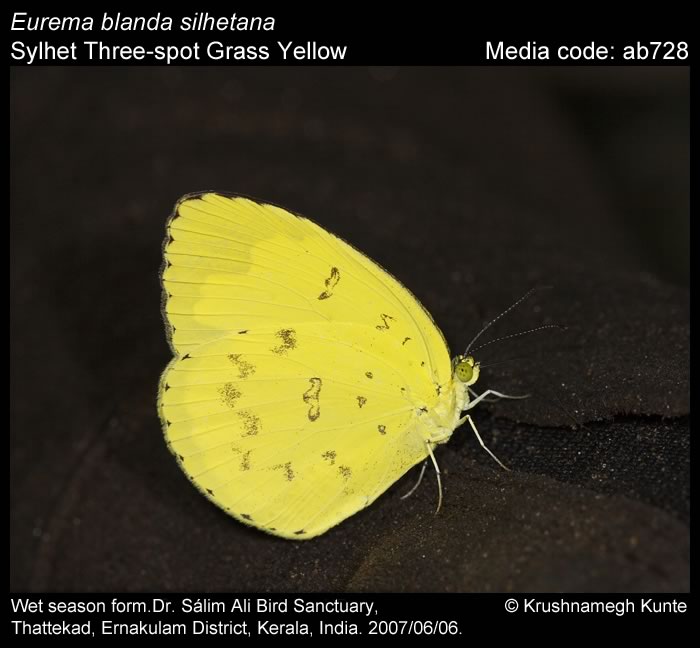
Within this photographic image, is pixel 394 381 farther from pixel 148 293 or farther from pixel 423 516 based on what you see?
pixel 148 293

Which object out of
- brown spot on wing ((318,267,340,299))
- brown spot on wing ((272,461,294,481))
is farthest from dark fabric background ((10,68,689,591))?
brown spot on wing ((318,267,340,299))

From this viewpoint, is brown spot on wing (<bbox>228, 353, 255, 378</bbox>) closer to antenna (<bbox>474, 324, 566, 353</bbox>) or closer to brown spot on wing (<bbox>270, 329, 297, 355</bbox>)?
brown spot on wing (<bbox>270, 329, 297, 355</bbox>)

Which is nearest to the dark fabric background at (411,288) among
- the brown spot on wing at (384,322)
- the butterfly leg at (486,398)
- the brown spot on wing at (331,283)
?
the butterfly leg at (486,398)

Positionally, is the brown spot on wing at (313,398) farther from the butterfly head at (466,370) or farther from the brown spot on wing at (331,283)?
the butterfly head at (466,370)

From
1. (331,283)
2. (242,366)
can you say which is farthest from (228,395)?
(331,283)

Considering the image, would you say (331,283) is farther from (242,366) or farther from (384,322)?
(242,366)

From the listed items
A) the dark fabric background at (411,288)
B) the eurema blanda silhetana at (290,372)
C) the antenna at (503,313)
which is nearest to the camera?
the dark fabric background at (411,288)
